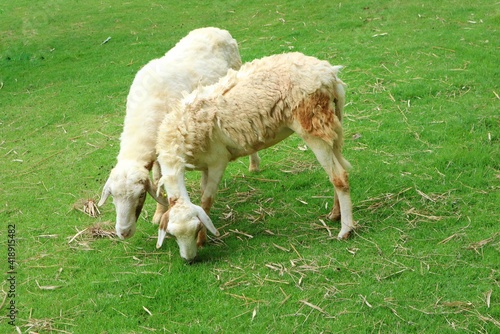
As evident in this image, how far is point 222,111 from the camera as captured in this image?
567 centimetres

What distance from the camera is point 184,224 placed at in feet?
17.2

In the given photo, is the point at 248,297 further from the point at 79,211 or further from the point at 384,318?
the point at 79,211

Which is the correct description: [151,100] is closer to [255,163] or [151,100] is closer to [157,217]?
[157,217]

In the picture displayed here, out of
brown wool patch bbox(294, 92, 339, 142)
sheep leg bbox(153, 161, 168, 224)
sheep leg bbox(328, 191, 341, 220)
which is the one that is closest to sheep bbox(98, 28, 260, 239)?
sheep leg bbox(153, 161, 168, 224)

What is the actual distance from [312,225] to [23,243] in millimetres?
2883

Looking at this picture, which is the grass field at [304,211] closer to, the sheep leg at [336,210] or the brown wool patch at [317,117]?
the sheep leg at [336,210]

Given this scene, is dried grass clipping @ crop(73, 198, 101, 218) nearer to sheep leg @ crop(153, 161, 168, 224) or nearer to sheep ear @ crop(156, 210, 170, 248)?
sheep leg @ crop(153, 161, 168, 224)

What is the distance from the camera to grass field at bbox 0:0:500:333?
4766mm

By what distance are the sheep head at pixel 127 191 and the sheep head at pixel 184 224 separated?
408 mm

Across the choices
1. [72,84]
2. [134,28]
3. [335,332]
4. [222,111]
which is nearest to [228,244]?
[222,111]

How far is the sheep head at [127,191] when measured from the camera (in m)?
5.54

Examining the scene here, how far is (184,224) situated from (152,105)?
150cm

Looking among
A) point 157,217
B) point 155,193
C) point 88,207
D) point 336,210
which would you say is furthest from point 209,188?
point 88,207

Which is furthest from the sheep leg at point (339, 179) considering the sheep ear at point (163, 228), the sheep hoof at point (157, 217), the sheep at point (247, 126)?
the sheep hoof at point (157, 217)
